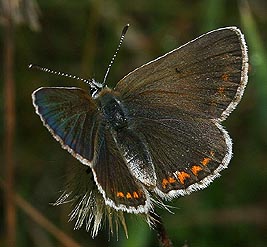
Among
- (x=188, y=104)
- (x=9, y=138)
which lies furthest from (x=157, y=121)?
(x=9, y=138)

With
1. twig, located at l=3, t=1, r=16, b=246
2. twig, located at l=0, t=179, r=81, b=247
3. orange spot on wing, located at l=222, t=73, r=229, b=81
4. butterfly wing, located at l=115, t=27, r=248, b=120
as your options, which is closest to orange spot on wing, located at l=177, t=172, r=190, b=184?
butterfly wing, located at l=115, t=27, r=248, b=120

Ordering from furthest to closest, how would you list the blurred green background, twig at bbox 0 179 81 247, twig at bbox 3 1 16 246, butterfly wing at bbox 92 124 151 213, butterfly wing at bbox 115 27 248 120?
the blurred green background < twig at bbox 3 1 16 246 < twig at bbox 0 179 81 247 < butterfly wing at bbox 115 27 248 120 < butterfly wing at bbox 92 124 151 213

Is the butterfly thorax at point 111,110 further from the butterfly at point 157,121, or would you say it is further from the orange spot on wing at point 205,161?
the orange spot on wing at point 205,161

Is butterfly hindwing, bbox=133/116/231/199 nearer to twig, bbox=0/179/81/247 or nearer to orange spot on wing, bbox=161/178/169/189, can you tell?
orange spot on wing, bbox=161/178/169/189

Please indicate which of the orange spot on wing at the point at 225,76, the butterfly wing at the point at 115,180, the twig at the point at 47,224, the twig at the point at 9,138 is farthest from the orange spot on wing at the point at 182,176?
the twig at the point at 9,138

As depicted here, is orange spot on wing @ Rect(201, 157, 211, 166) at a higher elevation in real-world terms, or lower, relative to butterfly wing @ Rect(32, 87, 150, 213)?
lower

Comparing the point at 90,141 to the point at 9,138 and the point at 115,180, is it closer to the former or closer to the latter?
the point at 115,180

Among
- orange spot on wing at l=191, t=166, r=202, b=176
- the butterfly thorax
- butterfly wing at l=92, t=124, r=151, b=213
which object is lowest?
orange spot on wing at l=191, t=166, r=202, b=176

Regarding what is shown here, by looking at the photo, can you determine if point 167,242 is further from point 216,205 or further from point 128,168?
point 216,205

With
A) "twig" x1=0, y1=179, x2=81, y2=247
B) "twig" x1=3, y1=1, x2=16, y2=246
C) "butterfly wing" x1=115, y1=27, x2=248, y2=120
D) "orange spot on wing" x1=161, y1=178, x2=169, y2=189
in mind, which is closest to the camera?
"orange spot on wing" x1=161, y1=178, x2=169, y2=189
